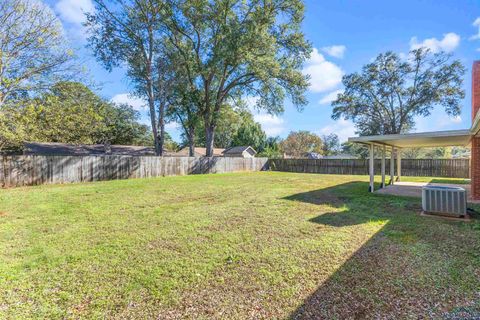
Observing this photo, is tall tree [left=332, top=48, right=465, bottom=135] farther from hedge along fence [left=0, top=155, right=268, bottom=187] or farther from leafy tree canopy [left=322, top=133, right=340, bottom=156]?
leafy tree canopy [left=322, top=133, right=340, bottom=156]

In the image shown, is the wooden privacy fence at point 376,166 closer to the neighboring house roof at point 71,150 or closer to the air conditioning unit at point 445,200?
the air conditioning unit at point 445,200

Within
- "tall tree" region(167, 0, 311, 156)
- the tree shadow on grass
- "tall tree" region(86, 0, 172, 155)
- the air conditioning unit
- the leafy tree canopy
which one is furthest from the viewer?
the leafy tree canopy

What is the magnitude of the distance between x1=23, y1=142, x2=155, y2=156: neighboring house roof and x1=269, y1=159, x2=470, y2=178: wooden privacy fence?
582 inches

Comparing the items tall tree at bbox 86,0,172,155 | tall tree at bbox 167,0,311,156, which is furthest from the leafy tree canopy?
tall tree at bbox 86,0,172,155

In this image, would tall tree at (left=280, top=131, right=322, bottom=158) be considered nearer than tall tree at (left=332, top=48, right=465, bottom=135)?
No

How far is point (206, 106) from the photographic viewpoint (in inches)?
763

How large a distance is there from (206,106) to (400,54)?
17.6 metres

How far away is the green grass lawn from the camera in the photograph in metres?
2.16

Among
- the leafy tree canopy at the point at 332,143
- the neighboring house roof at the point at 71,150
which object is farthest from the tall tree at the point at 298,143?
the neighboring house roof at the point at 71,150

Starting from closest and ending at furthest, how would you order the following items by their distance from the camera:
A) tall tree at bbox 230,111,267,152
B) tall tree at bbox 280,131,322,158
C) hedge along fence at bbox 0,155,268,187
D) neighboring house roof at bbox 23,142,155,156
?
hedge along fence at bbox 0,155,268,187 < neighboring house roof at bbox 23,142,155,156 < tall tree at bbox 280,131,322,158 < tall tree at bbox 230,111,267,152

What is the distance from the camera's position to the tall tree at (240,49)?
53.0 ft

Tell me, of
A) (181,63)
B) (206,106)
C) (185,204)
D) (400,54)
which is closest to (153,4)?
(181,63)

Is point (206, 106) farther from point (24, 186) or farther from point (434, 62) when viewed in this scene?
point (434, 62)

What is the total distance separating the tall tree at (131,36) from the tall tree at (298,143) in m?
25.6
